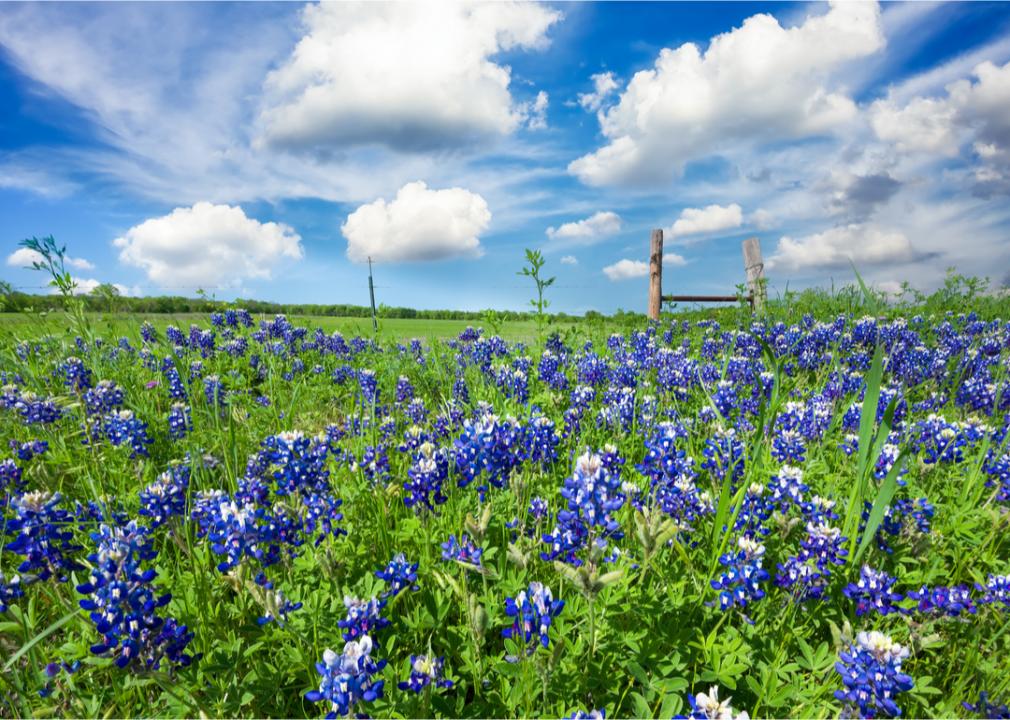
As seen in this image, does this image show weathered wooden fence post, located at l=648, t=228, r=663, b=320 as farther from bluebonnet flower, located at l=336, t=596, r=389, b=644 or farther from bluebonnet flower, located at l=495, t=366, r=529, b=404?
bluebonnet flower, located at l=336, t=596, r=389, b=644

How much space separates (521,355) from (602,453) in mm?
4670

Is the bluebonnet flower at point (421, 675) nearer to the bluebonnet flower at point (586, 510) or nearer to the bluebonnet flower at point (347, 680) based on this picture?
the bluebonnet flower at point (347, 680)

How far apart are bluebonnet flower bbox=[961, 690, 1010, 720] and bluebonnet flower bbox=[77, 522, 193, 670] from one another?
3351 millimetres

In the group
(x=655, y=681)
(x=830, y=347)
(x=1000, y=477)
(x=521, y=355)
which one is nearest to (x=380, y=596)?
(x=655, y=681)

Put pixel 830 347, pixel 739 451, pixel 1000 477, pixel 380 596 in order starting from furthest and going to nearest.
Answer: pixel 830 347, pixel 739 451, pixel 1000 477, pixel 380 596

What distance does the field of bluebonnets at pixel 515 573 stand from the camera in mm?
2152

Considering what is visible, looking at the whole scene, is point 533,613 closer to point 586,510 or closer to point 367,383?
point 586,510

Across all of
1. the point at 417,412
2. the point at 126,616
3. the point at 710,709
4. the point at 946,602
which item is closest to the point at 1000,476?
the point at 946,602

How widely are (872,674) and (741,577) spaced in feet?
2.09

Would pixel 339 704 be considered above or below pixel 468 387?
below

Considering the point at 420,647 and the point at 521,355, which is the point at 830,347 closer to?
the point at 521,355

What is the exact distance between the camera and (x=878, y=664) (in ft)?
6.52

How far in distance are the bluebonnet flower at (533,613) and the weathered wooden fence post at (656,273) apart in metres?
14.6

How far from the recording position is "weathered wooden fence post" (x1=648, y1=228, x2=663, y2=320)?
15945 mm
